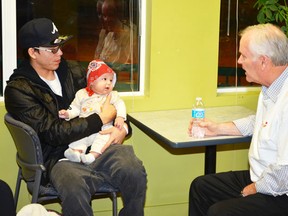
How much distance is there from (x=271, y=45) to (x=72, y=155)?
1.24 m

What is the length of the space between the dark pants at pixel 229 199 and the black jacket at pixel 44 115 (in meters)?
0.69

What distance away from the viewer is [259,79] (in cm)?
255

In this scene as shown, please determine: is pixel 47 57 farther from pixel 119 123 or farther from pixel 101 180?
pixel 101 180

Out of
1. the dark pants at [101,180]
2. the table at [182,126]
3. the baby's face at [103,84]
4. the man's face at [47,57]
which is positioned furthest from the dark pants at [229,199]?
the man's face at [47,57]

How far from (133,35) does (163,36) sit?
250 mm

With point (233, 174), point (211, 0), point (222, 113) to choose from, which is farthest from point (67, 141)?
point (211, 0)

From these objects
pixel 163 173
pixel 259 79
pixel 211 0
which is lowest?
pixel 163 173

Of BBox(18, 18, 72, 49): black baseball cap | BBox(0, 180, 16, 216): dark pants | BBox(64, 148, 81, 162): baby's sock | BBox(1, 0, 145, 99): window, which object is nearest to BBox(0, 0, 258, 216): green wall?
BBox(1, 0, 145, 99): window

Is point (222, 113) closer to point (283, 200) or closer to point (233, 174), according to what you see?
point (233, 174)

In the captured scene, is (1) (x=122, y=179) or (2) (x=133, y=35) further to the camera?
(2) (x=133, y=35)

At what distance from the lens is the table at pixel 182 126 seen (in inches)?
A: 110

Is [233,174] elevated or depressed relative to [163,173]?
elevated

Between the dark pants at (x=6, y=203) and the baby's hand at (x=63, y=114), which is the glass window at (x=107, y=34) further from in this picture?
the dark pants at (x=6, y=203)

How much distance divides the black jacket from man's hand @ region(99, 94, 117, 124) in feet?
0.16
